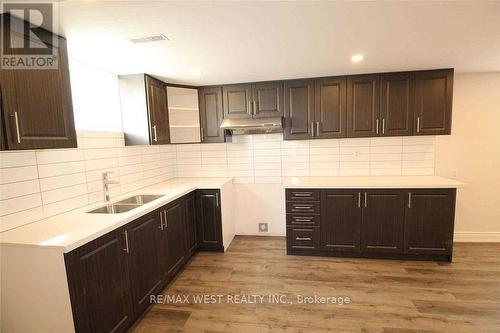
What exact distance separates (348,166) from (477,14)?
2.15 metres

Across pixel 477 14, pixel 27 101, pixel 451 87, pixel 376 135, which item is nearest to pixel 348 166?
pixel 376 135

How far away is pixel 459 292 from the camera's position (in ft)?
7.75

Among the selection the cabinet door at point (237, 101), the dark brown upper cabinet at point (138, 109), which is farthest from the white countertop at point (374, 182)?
the dark brown upper cabinet at point (138, 109)

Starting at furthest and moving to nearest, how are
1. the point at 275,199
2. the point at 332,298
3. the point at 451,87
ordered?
the point at 275,199, the point at 451,87, the point at 332,298

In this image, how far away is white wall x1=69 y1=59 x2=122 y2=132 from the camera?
2.32 m

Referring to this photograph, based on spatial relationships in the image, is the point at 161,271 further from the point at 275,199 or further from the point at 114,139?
the point at 275,199

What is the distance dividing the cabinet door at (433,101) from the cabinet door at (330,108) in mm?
874

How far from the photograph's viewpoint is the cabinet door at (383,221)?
9.62ft

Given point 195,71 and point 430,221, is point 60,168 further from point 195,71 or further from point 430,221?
point 430,221

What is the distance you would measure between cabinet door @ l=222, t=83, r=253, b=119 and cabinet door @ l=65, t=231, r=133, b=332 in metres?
2.19

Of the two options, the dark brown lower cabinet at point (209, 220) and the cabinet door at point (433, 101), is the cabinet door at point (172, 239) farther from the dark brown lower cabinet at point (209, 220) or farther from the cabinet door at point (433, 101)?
the cabinet door at point (433, 101)

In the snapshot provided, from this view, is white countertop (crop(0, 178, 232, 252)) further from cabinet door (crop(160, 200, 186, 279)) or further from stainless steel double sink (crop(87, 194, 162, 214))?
cabinet door (crop(160, 200, 186, 279))

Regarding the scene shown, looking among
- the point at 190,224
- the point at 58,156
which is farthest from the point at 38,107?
the point at 190,224

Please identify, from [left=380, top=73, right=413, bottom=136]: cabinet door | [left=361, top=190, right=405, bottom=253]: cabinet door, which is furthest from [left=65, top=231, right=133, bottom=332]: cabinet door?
[left=380, top=73, right=413, bottom=136]: cabinet door
